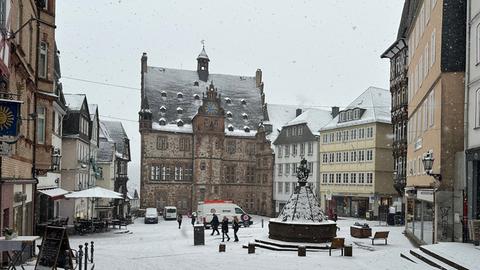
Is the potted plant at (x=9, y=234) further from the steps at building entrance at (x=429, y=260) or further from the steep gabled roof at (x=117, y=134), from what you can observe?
the steep gabled roof at (x=117, y=134)

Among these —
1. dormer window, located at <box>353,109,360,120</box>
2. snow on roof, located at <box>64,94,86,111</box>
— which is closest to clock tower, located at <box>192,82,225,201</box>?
dormer window, located at <box>353,109,360,120</box>

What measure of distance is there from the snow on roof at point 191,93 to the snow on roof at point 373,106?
21.8m

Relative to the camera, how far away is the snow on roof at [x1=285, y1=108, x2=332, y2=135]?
235 ft

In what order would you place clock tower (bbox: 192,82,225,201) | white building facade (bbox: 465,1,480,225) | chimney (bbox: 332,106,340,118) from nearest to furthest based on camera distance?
white building facade (bbox: 465,1,480,225) < chimney (bbox: 332,106,340,118) < clock tower (bbox: 192,82,225,201)

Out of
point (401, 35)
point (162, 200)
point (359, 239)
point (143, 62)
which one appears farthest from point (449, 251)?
point (143, 62)

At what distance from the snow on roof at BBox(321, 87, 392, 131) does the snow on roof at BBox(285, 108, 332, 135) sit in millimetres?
7550

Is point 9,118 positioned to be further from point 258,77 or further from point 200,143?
point 258,77

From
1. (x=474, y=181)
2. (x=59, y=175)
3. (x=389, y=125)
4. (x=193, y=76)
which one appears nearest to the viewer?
(x=474, y=181)

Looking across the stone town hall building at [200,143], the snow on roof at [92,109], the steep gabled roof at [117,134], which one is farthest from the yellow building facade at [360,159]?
the steep gabled roof at [117,134]

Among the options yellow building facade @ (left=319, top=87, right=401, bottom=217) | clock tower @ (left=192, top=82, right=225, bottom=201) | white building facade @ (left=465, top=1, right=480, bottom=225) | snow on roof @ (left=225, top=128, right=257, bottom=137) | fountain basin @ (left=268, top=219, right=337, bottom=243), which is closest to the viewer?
white building facade @ (left=465, top=1, right=480, bottom=225)

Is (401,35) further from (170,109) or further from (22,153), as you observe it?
(170,109)

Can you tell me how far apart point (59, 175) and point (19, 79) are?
1010 inches

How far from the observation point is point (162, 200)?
76188 millimetres

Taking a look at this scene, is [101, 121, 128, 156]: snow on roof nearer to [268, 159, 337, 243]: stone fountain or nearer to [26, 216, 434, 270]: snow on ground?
[26, 216, 434, 270]: snow on ground
